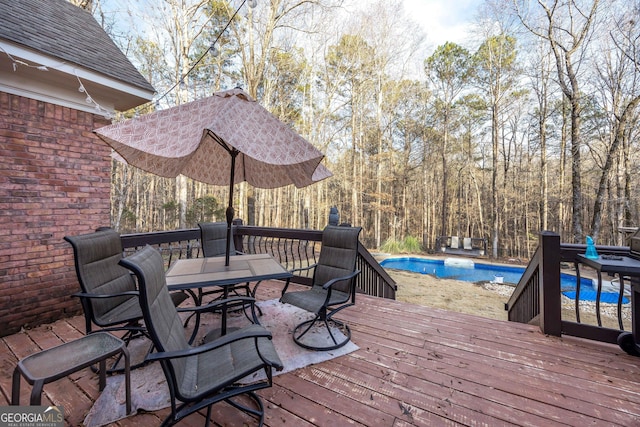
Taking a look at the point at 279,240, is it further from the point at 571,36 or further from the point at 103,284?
the point at 571,36

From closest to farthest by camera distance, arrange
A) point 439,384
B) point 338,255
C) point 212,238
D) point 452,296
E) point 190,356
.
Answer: point 190,356
point 439,384
point 338,255
point 212,238
point 452,296

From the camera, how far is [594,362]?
2.24 metres

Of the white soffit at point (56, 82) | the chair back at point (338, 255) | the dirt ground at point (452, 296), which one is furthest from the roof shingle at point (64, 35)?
the dirt ground at point (452, 296)

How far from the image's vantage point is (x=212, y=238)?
12.7 ft

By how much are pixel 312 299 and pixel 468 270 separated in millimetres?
11133

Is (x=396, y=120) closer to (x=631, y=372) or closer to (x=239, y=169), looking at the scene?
(x=239, y=169)

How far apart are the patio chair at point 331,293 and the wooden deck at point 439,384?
261mm

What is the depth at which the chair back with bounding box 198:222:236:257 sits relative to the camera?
12.4 feet

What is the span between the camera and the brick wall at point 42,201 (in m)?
2.70

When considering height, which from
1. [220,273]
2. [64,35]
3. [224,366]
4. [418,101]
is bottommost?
[224,366]

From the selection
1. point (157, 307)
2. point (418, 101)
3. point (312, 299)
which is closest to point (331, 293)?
point (312, 299)

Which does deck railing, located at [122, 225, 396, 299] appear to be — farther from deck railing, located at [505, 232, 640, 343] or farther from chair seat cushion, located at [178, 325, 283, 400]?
chair seat cushion, located at [178, 325, 283, 400]

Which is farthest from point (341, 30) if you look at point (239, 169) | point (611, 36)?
point (239, 169)

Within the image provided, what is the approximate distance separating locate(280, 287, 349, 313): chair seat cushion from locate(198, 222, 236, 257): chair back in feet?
4.99
